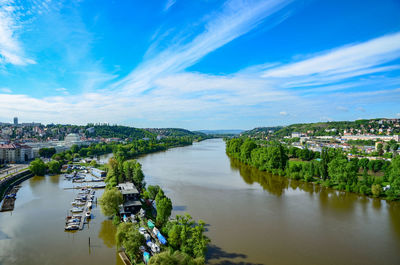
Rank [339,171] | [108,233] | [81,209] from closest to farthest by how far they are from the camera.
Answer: [108,233] → [81,209] → [339,171]

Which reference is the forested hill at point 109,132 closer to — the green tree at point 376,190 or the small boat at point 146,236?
the green tree at point 376,190

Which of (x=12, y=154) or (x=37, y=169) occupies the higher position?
(x=12, y=154)

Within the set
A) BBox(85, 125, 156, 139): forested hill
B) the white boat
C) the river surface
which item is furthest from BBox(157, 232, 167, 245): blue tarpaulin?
BBox(85, 125, 156, 139): forested hill

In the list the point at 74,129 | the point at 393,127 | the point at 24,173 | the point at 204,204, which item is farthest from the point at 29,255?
the point at 393,127

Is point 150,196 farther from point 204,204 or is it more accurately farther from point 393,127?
point 393,127

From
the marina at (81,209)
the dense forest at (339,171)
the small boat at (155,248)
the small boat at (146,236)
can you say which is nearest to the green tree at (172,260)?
the small boat at (155,248)

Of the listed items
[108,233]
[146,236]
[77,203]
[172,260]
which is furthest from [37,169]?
[172,260]

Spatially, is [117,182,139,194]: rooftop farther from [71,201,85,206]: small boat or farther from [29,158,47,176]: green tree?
[29,158,47,176]: green tree

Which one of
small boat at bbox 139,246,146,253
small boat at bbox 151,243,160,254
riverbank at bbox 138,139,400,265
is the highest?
small boat at bbox 151,243,160,254

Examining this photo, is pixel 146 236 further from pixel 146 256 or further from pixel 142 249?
pixel 146 256

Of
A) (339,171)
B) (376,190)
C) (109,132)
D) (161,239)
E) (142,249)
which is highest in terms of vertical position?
(109,132)
